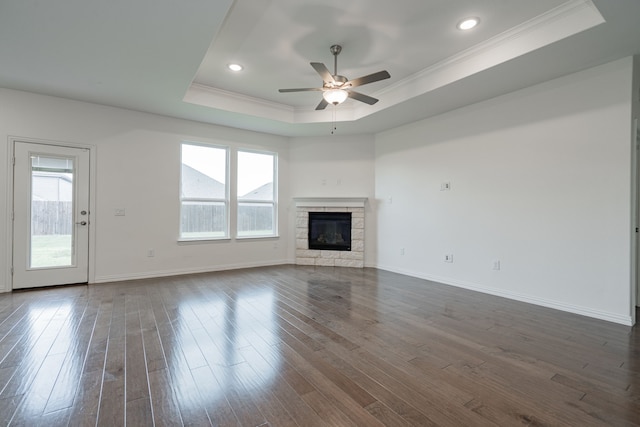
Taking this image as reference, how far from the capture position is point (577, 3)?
265 centimetres

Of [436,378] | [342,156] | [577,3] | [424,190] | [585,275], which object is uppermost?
[577,3]

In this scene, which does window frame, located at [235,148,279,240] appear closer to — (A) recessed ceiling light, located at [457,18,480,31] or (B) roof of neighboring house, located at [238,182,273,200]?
(B) roof of neighboring house, located at [238,182,273,200]

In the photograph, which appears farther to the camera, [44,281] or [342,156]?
[342,156]

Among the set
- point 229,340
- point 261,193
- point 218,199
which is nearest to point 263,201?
point 261,193

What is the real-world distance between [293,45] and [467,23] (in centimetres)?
185

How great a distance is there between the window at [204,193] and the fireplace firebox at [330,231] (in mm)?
1795

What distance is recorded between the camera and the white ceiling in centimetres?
261

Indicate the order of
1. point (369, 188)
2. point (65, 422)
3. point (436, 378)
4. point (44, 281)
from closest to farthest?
point (65, 422) < point (436, 378) < point (44, 281) < point (369, 188)

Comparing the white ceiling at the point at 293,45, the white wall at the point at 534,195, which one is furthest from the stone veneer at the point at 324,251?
the white ceiling at the point at 293,45

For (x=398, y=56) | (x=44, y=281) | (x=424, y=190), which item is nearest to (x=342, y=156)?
(x=424, y=190)

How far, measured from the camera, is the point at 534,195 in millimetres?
3779

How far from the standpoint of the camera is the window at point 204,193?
546 centimetres

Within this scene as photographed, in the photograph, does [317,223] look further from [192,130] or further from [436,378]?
[436,378]

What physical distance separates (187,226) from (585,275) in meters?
5.84
